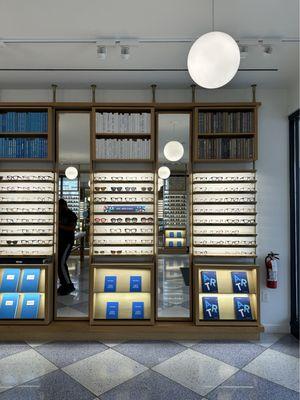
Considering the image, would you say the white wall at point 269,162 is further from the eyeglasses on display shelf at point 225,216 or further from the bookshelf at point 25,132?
the bookshelf at point 25,132

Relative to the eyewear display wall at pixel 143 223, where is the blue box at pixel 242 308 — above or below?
below

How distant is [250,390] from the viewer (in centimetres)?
270

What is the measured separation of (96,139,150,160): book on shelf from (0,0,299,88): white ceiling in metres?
0.79

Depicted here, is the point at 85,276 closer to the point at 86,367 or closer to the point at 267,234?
the point at 86,367

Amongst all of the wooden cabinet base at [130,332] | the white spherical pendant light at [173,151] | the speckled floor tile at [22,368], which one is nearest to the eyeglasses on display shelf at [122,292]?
the wooden cabinet base at [130,332]

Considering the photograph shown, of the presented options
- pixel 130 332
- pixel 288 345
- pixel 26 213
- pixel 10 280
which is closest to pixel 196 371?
pixel 130 332

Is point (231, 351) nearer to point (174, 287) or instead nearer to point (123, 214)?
point (174, 287)

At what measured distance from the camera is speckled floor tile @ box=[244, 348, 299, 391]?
2869mm

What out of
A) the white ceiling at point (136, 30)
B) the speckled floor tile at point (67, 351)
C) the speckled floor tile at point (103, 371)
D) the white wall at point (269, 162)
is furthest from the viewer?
the white wall at point (269, 162)

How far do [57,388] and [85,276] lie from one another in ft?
5.21

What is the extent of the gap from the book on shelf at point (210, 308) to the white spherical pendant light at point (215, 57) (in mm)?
2851

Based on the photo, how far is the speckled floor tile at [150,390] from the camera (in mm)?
2592

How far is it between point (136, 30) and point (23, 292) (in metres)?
3.31

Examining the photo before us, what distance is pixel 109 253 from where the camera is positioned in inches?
152
